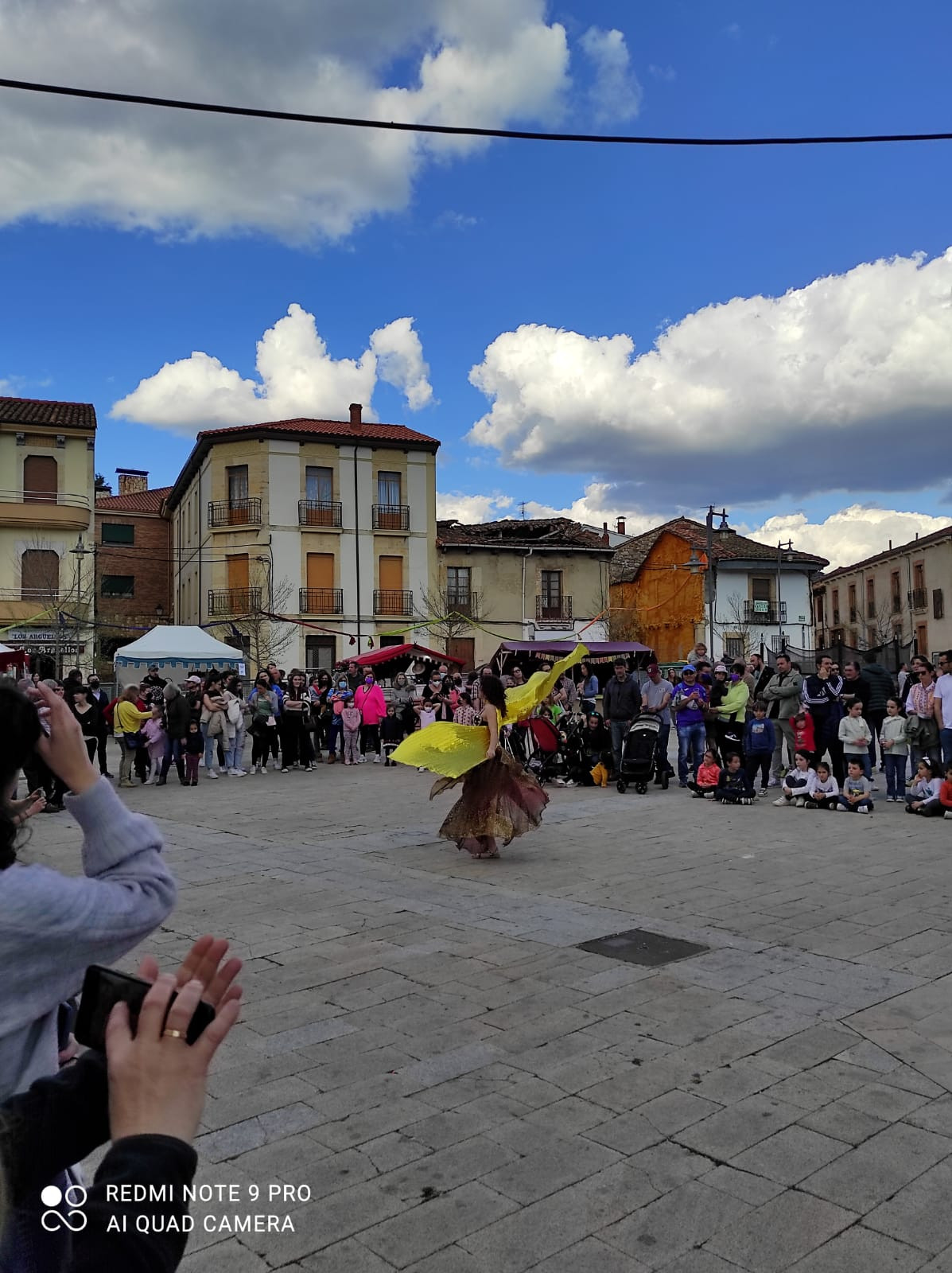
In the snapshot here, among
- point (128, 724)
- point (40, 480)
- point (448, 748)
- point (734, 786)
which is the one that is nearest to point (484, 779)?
point (448, 748)

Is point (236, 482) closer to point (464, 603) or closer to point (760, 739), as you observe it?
point (464, 603)

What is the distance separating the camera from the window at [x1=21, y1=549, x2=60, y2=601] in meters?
38.5

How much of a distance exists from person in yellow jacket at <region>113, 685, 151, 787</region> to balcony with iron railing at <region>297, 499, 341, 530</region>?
25861 mm

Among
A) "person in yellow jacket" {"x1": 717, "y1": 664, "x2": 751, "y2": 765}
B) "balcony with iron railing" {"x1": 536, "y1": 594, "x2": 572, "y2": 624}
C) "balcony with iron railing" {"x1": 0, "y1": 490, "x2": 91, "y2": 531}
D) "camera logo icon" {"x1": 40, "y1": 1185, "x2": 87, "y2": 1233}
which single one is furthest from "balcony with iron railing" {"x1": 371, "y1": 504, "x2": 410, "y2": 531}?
"camera logo icon" {"x1": 40, "y1": 1185, "x2": 87, "y2": 1233}

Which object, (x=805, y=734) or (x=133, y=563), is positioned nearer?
(x=805, y=734)

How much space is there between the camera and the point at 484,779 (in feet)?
30.1

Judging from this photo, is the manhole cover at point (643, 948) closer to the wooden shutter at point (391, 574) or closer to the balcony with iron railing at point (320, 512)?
the balcony with iron railing at point (320, 512)

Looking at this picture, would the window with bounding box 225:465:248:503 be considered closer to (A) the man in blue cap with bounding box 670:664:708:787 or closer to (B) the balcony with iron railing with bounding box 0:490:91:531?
(B) the balcony with iron railing with bounding box 0:490:91:531

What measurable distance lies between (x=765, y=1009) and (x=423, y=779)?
11415 mm

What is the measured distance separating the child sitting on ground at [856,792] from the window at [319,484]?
32.6m

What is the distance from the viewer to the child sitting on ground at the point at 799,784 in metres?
12.2

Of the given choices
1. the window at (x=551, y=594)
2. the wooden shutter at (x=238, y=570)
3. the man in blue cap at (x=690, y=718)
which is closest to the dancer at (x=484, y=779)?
the man in blue cap at (x=690, y=718)

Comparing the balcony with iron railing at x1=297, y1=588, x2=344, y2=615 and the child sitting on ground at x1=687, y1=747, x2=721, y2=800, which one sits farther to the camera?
the balcony with iron railing at x1=297, y1=588, x2=344, y2=615

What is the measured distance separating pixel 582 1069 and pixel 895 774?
981 cm
